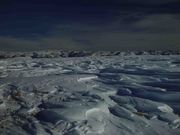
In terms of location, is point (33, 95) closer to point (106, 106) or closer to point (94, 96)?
point (94, 96)

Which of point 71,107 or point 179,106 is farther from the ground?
point 71,107

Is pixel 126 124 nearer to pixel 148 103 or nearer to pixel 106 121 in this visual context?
pixel 106 121

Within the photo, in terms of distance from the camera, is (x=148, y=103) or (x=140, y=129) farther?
(x=148, y=103)

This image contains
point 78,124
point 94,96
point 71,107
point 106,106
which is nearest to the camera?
point 78,124

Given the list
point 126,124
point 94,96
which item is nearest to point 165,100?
point 94,96

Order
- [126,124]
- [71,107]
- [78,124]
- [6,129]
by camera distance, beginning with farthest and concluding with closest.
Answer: [71,107] → [126,124] → [78,124] → [6,129]

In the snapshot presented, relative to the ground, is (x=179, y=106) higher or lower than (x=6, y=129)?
lower

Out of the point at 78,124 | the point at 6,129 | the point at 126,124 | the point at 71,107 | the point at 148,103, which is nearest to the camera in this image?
the point at 6,129

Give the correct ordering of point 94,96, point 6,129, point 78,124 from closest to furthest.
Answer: point 6,129 → point 78,124 → point 94,96

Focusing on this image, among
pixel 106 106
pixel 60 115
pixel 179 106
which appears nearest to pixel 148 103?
pixel 179 106
